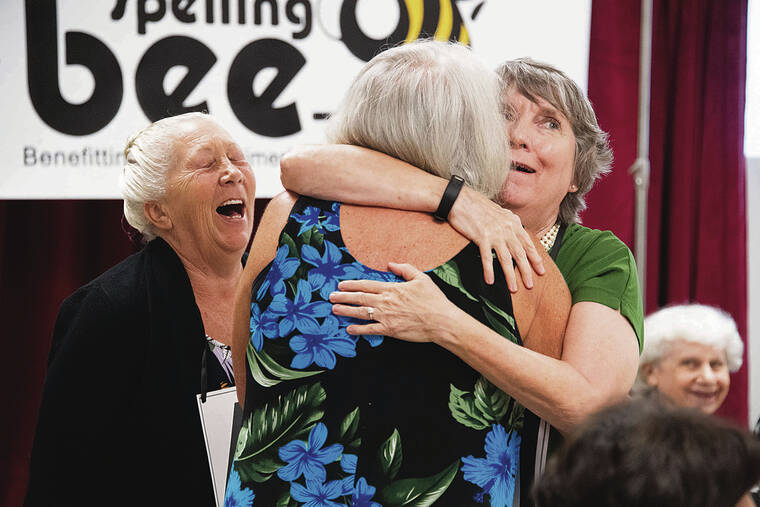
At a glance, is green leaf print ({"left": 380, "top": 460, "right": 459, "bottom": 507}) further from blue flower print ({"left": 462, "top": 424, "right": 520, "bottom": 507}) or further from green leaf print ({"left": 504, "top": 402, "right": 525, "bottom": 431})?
green leaf print ({"left": 504, "top": 402, "right": 525, "bottom": 431})

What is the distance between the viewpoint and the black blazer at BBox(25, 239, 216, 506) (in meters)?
1.96

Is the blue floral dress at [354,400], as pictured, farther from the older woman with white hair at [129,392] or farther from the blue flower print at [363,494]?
the older woman with white hair at [129,392]

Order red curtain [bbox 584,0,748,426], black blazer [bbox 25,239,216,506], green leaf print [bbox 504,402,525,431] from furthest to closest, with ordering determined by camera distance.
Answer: red curtain [bbox 584,0,748,426] → black blazer [bbox 25,239,216,506] → green leaf print [bbox 504,402,525,431]

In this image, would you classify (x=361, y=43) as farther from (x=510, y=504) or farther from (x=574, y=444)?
(x=574, y=444)

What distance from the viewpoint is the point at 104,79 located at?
8.91 ft

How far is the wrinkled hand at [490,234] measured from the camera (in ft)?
4.42

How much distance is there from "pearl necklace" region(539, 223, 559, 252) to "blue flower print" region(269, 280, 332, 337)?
0.63 m

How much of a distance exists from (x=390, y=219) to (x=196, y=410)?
2.89 feet

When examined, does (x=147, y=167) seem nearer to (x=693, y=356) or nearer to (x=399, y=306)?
(x=399, y=306)

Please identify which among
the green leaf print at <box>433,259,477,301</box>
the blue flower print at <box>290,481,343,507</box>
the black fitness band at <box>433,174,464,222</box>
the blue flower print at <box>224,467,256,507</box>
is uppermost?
the black fitness band at <box>433,174,464,222</box>

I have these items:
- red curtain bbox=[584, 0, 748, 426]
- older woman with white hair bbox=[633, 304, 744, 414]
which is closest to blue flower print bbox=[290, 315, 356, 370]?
older woman with white hair bbox=[633, 304, 744, 414]

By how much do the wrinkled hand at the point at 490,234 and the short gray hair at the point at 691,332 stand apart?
184 centimetres

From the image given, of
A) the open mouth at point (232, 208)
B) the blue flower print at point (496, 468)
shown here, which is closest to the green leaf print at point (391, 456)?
the blue flower print at point (496, 468)

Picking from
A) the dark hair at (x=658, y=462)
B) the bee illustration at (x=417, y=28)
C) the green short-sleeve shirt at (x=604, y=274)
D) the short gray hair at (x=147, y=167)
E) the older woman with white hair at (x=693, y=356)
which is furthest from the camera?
the older woman with white hair at (x=693, y=356)
